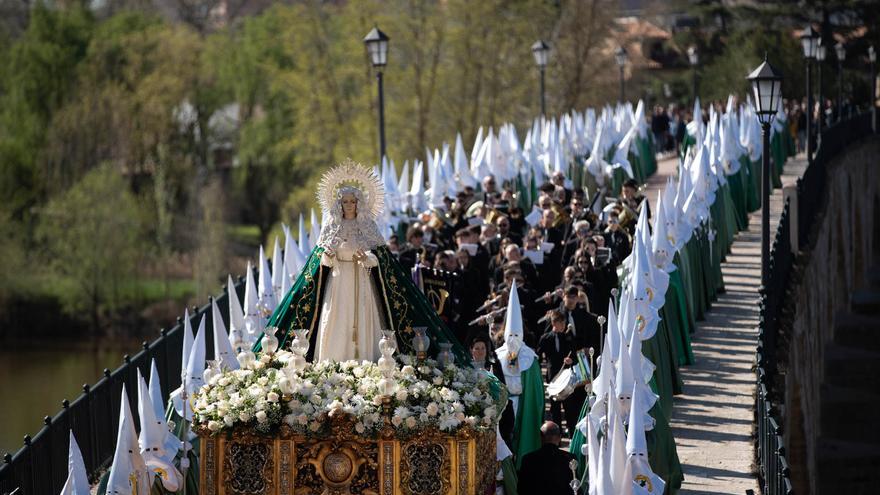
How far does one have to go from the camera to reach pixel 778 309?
18.8m

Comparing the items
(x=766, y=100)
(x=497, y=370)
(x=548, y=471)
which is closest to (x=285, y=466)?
(x=548, y=471)

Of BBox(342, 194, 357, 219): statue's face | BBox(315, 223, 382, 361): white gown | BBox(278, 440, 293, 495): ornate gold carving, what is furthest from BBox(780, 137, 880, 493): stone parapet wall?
BBox(278, 440, 293, 495): ornate gold carving

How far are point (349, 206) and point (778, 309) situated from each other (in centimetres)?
850

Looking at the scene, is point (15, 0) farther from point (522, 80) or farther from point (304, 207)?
point (522, 80)

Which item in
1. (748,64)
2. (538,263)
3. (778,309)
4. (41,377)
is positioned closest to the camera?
(538,263)

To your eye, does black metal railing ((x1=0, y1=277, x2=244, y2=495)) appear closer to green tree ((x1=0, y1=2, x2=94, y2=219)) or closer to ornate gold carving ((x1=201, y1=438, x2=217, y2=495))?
ornate gold carving ((x1=201, y1=438, x2=217, y2=495))

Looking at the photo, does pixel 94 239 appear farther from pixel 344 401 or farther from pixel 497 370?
pixel 344 401

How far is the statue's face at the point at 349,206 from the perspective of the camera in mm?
11547

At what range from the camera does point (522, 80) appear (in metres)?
51.4

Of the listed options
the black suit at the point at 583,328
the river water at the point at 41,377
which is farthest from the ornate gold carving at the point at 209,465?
the river water at the point at 41,377

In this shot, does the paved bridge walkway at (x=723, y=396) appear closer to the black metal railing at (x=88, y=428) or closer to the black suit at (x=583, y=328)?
the black suit at (x=583, y=328)

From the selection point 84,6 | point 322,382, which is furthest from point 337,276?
point 84,6

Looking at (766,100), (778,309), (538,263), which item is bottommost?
(778,309)

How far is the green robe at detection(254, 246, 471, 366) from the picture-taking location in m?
11.7
